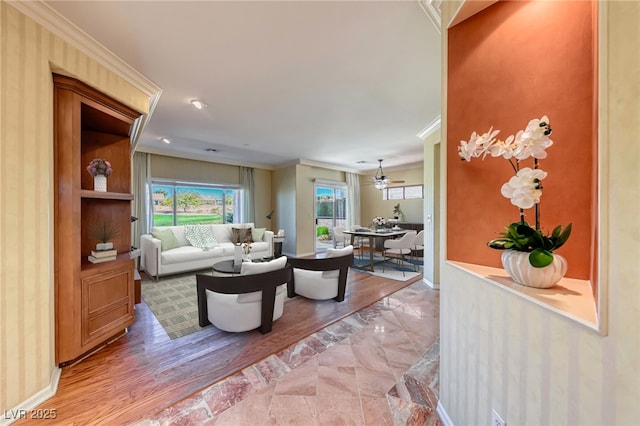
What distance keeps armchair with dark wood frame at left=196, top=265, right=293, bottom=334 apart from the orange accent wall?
167cm

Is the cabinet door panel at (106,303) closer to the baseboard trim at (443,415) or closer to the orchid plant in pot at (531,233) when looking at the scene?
the baseboard trim at (443,415)

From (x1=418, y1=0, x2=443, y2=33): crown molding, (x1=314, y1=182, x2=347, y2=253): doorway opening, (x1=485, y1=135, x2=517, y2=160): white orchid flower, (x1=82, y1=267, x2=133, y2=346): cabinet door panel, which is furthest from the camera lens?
(x1=314, y1=182, x2=347, y2=253): doorway opening

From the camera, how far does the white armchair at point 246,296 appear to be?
236 centimetres

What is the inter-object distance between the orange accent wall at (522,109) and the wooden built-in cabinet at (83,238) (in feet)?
9.20

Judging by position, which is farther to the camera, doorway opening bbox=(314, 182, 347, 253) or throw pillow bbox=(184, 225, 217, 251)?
A: doorway opening bbox=(314, 182, 347, 253)

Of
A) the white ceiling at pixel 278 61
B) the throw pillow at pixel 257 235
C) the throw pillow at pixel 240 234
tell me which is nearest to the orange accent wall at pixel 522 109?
the white ceiling at pixel 278 61

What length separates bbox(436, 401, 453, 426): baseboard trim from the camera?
144 centimetres

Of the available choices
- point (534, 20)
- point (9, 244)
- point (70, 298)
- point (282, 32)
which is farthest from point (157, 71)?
point (534, 20)

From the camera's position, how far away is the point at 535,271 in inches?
39.5

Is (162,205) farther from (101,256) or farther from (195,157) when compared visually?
(101,256)

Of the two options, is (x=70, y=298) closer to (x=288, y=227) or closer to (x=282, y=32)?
(x=282, y=32)

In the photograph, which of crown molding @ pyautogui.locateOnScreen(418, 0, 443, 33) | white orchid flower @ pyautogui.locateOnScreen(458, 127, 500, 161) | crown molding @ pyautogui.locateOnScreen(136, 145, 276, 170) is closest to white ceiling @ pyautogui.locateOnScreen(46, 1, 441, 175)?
crown molding @ pyautogui.locateOnScreen(418, 0, 443, 33)

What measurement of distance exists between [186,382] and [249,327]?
727mm

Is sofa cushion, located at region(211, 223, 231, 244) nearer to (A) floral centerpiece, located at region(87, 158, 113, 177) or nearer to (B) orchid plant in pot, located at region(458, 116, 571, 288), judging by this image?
(A) floral centerpiece, located at region(87, 158, 113, 177)
